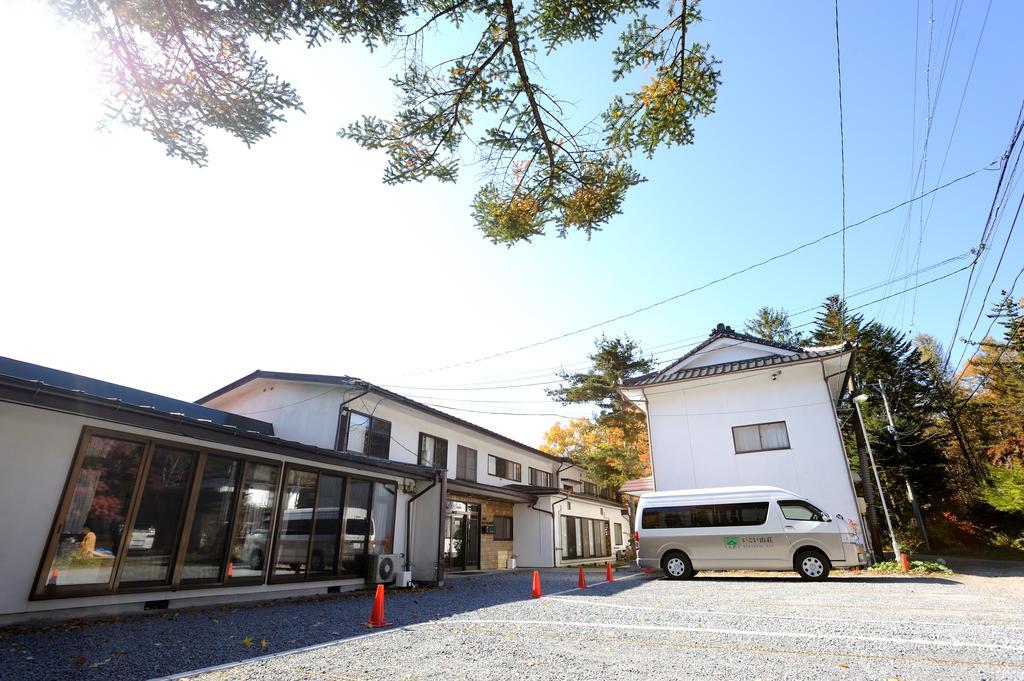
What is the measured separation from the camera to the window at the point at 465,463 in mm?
19047

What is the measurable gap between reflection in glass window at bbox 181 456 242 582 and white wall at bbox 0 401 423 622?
2.69 feet

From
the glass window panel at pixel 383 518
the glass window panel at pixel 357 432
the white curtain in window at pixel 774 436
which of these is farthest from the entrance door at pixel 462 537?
the white curtain in window at pixel 774 436

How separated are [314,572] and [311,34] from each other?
367 inches

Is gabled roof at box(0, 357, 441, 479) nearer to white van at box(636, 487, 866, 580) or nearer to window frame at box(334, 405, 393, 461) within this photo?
window frame at box(334, 405, 393, 461)

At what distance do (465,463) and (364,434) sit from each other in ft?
18.1

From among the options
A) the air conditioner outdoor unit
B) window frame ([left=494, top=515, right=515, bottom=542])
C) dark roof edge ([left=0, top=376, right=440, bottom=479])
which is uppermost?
dark roof edge ([left=0, top=376, right=440, bottom=479])

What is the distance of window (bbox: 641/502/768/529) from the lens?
1174 centimetres

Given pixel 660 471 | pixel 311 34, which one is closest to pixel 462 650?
pixel 311 34

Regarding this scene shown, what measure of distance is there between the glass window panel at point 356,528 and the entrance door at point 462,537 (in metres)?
5.97

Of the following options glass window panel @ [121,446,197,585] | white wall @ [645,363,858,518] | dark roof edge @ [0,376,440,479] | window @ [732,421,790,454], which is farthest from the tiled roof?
glass window panel @ [121,446,197,585]

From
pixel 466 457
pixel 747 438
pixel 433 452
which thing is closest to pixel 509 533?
pixel 466 457

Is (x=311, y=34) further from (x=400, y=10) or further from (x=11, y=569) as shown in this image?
(x=11, y=569)

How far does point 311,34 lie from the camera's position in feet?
13.1

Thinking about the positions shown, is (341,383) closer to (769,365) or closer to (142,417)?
(142,417)
